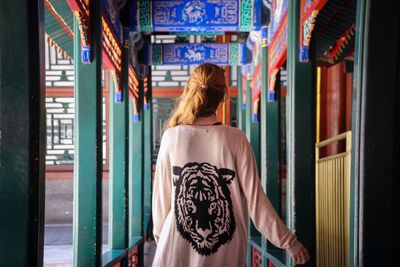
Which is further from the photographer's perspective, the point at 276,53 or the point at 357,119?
the point at 276,53

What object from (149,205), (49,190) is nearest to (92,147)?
(149,205)

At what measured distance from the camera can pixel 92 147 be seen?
3.15m

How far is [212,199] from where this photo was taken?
64.7 inches

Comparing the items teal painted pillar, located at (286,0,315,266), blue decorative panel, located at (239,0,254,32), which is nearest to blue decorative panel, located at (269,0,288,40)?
blue decorative panel, located at (239,0,254,32)

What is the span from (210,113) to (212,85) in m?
0.10

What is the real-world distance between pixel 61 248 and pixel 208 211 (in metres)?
6.59

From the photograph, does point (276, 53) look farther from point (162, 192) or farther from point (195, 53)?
point (162, 192)

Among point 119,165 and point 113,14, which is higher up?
point 113,14

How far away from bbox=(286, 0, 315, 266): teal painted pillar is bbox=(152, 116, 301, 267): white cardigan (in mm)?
1300

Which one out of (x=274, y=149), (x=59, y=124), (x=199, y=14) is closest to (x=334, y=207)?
(x=274, y=149)

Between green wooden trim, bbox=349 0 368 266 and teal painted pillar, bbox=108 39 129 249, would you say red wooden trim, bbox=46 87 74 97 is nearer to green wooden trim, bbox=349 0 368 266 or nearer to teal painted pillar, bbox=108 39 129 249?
teal painted pillar, bbox=108 39 129 249

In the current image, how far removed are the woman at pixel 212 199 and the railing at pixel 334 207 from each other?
2.78 m

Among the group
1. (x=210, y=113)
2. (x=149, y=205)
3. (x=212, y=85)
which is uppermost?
(x=212, y=85)

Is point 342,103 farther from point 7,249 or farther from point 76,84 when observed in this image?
point 7,249
